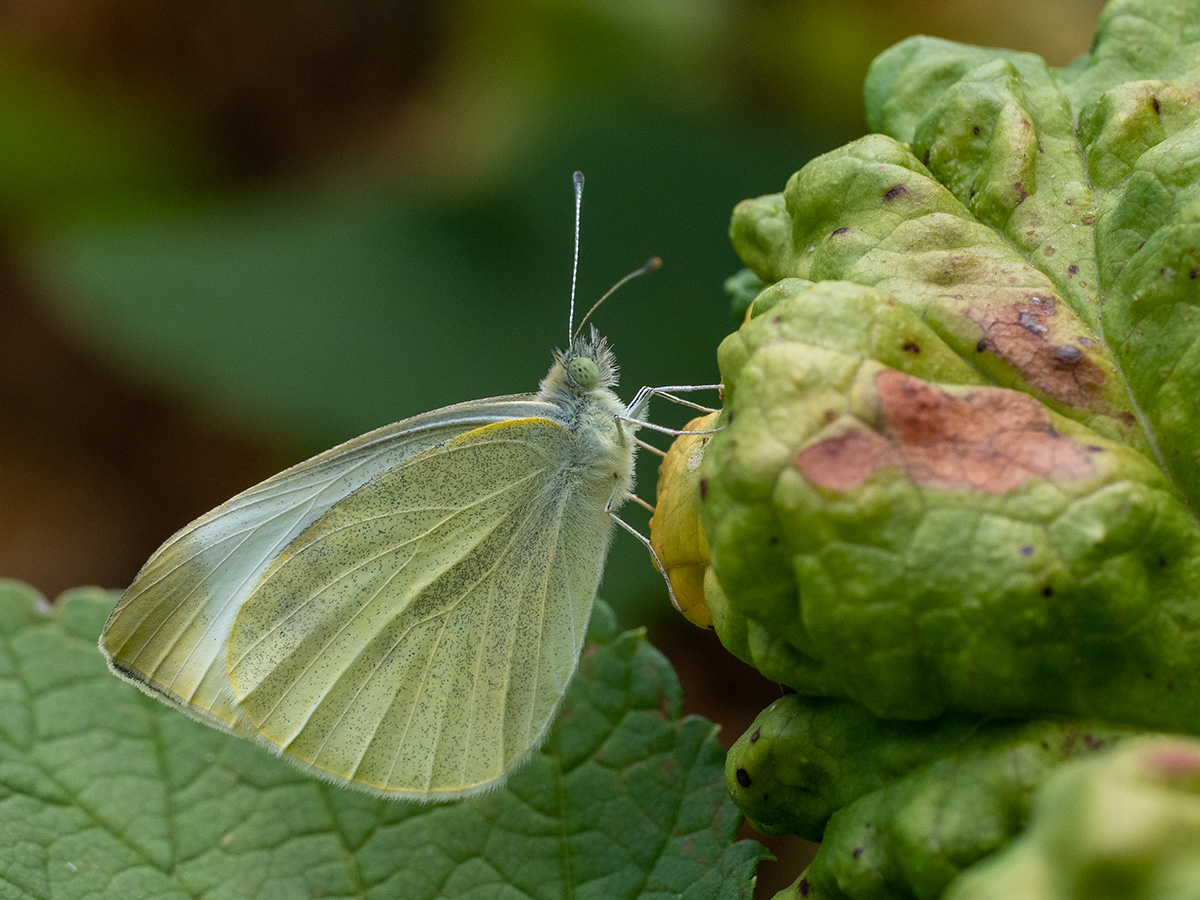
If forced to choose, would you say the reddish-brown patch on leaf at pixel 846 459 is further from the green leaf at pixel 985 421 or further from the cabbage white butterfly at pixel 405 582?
the cabbage white butterfly at pixel 405 582

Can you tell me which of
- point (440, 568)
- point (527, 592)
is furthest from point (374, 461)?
point (527, 592)

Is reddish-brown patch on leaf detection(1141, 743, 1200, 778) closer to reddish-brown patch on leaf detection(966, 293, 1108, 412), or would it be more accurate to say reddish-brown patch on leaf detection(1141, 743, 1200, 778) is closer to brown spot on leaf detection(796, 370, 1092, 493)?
brown spot on leaf detection(796, 370, 1092, 493)

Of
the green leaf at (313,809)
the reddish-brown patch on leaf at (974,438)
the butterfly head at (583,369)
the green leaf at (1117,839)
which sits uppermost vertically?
the reddish-brown patch on leaf at (974,438)

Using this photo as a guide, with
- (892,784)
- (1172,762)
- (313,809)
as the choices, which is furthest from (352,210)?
(1172,762)

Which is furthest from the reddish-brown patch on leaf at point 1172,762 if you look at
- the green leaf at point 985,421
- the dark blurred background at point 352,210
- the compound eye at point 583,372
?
the dark blurred background at point 352,210

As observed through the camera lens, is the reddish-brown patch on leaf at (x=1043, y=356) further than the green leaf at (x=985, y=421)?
Yes

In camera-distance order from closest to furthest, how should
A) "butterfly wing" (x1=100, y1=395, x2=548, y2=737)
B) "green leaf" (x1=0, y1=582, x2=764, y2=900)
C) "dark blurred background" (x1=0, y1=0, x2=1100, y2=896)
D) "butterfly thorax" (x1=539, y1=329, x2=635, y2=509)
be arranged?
"green leaf" (x1=0, y1=582, x2=764, y2=900) → "butterfly wing" (x1=100, y1=395, x2=548, y2=737) → "butterfly thorax" (x1=539, y1=329, x2=635, y2=509) → "dark blurred background" (x1=0, y1=0, x2=1100, y2=896)

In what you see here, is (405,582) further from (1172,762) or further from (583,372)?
(1172,762)

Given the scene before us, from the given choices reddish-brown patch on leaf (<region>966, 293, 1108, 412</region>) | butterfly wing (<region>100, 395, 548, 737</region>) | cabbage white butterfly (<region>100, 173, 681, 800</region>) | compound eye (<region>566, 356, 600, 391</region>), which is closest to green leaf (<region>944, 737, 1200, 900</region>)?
reddish-brown patch on leaf (<region>966, 293, 1108, 412</region>)
